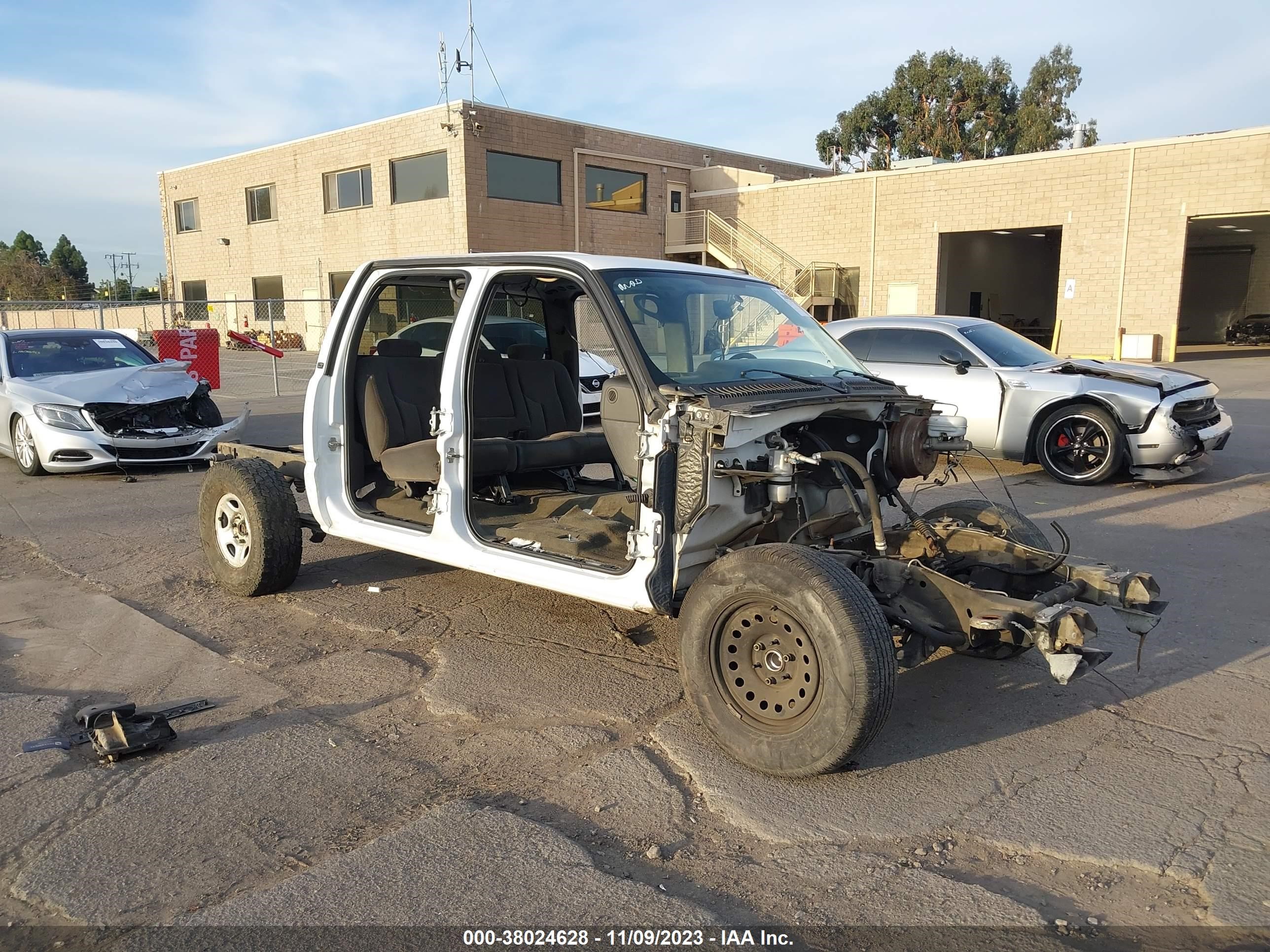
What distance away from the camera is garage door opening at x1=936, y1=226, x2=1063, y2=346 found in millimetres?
30984

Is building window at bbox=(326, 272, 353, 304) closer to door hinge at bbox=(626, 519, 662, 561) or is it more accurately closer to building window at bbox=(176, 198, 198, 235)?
building window at bbox=(176, 198, 198, 235)

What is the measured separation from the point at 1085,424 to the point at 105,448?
9595 millimetres

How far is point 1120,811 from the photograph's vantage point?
335 centimetres

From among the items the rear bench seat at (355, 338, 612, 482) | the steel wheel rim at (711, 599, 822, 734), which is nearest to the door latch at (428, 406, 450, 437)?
the rear bench seat at (355, 338, 612, 482)

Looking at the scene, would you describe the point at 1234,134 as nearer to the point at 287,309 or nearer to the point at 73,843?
the point at 73,843

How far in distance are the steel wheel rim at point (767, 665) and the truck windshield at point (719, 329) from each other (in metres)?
1.09

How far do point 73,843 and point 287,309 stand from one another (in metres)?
35.2

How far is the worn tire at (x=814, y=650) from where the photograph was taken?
329 cm

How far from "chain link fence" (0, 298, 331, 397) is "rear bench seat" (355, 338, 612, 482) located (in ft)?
43.6

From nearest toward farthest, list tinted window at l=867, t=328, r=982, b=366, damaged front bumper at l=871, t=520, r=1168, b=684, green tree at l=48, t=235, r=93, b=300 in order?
damaged front bumper at l=871, t=520, r=1168, b=684, tinted window at l=867, t=328, r=982, b=366, green tree at l=48, t=235, r=93, b=300

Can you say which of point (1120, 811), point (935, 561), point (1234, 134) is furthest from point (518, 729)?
point (1234, 134)

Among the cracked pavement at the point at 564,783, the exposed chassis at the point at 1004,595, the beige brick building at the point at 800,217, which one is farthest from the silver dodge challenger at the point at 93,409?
the beige brick building at the point at 800,217

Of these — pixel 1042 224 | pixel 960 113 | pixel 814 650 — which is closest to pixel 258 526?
pixel 814 650

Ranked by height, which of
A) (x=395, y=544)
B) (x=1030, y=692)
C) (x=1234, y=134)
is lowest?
Answer: (x=1030, y=692)
